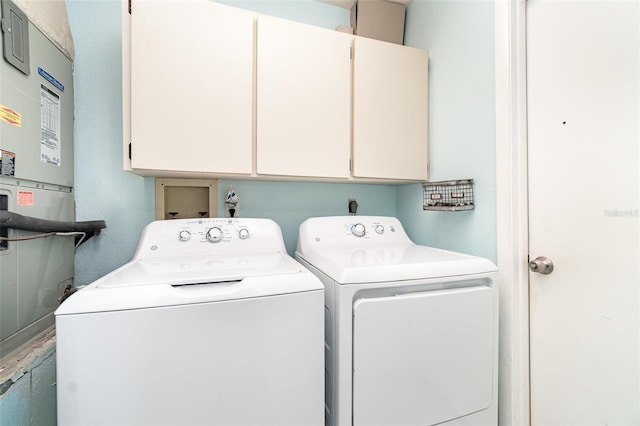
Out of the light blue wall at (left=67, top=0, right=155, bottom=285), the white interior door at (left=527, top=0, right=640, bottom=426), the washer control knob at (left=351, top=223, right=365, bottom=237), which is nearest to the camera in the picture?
the white interior door at (left=527, top=0, right=640, bottom=426)

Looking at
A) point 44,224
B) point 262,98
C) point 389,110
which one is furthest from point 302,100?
point 44,224

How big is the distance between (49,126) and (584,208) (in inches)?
82.6

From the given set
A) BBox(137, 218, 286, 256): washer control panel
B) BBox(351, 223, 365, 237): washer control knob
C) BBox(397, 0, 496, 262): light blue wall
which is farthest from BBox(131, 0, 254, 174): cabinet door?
BBox(397, 0, 496, 262): light blue wall

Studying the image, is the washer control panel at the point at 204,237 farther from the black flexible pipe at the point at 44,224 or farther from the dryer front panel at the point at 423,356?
the dryer front panel at the point at 423,356

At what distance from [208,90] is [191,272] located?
799mm

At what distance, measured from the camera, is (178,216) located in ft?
5.11

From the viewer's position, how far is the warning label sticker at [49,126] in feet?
3.73

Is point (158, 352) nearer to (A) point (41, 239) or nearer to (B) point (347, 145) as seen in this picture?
(A) point (41, 239)

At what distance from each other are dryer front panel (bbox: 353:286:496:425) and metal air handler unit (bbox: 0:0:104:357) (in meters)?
1.17

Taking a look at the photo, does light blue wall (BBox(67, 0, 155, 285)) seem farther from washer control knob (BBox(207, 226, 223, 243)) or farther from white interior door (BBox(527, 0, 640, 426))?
white interior door (BBox(527, 0, 640, 426))

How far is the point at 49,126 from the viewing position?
1184 millimetres

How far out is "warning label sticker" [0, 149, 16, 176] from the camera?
910mm

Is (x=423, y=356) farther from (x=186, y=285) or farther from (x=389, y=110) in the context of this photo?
(x=389, y=110)

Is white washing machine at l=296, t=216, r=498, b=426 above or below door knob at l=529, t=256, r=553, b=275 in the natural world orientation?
below
